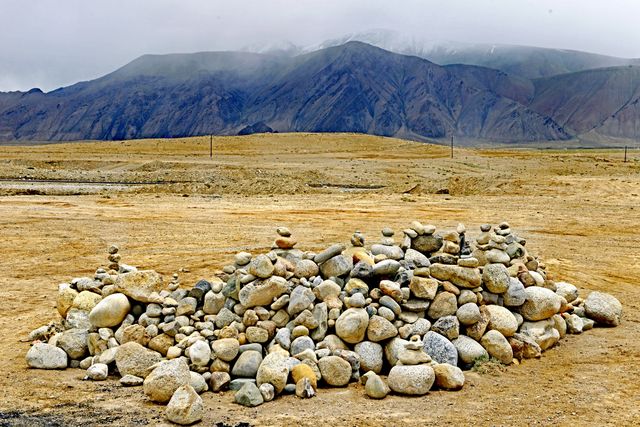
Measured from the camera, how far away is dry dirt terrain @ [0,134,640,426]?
25.4 ft

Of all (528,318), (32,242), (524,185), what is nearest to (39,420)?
(528,318)

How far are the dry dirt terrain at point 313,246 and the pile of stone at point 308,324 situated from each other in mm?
273

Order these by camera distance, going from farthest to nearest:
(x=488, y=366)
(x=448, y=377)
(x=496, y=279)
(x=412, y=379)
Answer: (x=496, y=279)
(x=488, y=366)
(x=448, y=377)
(x=412, y=379)

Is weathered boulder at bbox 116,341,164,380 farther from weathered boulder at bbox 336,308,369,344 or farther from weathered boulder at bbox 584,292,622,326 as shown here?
weathered boulder at bbox 584,292,622,326

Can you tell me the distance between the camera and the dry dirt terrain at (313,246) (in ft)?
25.4

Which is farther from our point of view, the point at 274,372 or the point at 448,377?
the point at 448,377

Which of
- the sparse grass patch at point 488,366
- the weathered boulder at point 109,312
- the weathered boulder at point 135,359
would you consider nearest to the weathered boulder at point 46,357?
the weathered boulder at point 109,312

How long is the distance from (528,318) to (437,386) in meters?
2.54

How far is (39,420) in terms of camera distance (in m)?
7.40

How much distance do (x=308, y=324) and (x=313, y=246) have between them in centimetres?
852

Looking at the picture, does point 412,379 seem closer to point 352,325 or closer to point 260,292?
point 352,325

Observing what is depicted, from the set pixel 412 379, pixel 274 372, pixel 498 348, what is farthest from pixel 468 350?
pixel 274 372

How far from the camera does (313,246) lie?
687 inches

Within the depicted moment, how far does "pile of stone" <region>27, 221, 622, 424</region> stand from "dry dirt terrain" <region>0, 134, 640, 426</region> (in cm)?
27
